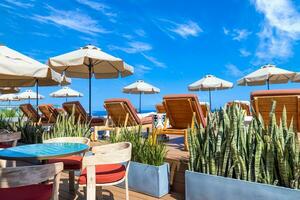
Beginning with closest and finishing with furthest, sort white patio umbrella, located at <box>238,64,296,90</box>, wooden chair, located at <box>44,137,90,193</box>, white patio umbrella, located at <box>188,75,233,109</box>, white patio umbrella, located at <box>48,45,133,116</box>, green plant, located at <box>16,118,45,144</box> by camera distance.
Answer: wooden chair, located at <box>44,137,90,193</box>
green plant, located at <box>16,118,45,144</box>
white patio umbrella, located at <box>48,45,133,116</box>
white patio umbrella, located at <box>238,64,296,90</box>
white patio umbrella, located at <box>188,75,233,109</box>

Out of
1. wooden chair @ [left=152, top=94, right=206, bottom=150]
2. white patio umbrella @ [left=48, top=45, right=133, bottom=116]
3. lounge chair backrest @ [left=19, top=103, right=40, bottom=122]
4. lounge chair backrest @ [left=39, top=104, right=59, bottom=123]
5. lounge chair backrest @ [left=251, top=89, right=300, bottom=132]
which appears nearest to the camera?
lounge chair backrest @ [left=251, top=89, right=300, bottom=132]

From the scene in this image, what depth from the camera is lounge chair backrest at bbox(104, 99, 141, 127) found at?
21.0ft

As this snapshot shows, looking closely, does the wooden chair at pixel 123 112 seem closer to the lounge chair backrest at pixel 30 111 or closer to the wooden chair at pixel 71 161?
the wooden chair at pixel 71 161

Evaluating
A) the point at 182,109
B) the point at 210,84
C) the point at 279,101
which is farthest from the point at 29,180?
the point at 210,84

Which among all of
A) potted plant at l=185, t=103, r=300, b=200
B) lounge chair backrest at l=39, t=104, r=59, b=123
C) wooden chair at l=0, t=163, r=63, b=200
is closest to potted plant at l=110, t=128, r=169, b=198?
potted plant at l=185, t=103, r=300, b=200

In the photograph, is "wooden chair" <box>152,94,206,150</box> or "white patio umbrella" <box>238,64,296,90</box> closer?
"wooden chair" <box>152,94,206,150</box>

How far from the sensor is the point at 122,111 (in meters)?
6.60

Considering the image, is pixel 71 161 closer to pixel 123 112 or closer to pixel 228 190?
pixel 228 190

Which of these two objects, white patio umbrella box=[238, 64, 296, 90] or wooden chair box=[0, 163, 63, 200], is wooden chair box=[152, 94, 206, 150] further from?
white patio umbrella box=[238, 64, 296, 90]

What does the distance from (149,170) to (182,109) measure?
197 centimetres

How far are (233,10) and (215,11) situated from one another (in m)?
3.83

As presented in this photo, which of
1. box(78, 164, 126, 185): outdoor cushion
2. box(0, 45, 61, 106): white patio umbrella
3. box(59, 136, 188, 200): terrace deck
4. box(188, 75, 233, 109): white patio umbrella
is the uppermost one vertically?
box(188, 75, 233, 109): white patio umbrella

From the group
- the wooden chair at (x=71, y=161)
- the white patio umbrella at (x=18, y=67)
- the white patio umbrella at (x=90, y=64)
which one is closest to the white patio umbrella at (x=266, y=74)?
the white patio umbrella at (x=90, y=64)

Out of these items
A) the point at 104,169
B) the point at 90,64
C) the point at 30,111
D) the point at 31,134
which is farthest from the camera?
the point at 30,111
